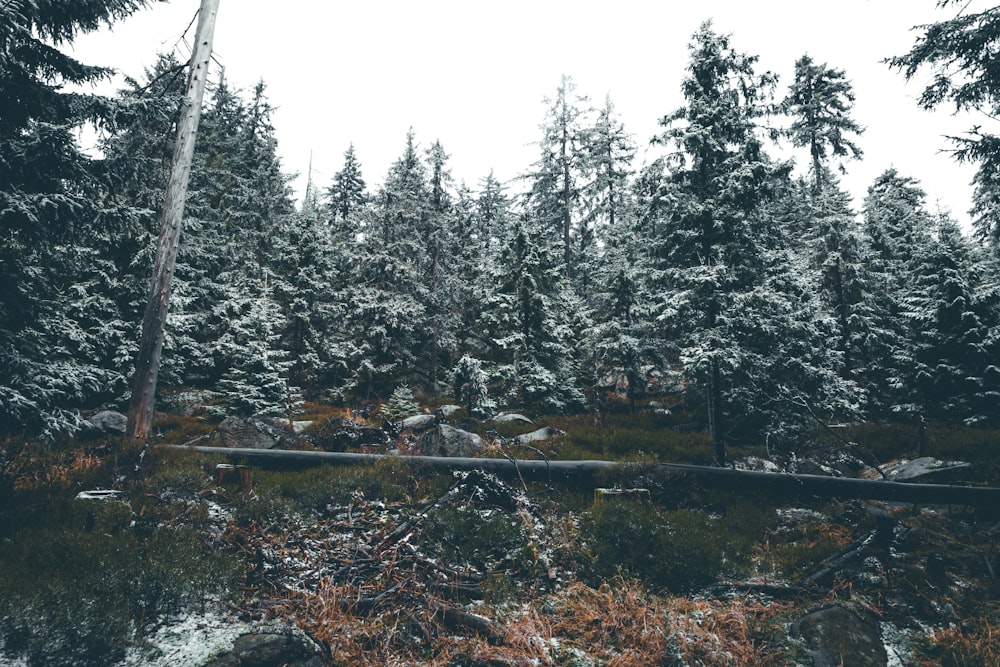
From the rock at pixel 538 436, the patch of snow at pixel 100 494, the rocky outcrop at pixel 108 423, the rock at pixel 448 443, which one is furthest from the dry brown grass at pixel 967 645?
the rocky outcrop at pixel 108 423

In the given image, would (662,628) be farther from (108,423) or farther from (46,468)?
(108,423)

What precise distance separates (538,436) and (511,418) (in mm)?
3309

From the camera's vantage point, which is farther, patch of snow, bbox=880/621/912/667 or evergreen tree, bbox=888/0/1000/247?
evergreen tree, bbox=888/0/1000/247

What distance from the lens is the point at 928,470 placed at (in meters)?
10.6

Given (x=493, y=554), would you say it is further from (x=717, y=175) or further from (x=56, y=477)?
(x=717, y=175)

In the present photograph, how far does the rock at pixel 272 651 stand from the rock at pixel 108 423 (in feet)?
43.3

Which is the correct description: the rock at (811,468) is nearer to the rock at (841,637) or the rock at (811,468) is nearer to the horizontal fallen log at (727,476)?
the horizontal fallen log at (727,476)

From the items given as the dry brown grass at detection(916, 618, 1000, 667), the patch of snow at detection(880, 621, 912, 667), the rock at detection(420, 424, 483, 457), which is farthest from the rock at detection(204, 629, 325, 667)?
the rock at detection(420, 424, 483, 457)

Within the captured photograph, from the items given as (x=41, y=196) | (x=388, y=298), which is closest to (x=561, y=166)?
(x=388, y=298)

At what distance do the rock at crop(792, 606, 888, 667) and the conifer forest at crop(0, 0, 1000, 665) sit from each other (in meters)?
0.25

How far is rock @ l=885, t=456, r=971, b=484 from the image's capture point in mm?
9672

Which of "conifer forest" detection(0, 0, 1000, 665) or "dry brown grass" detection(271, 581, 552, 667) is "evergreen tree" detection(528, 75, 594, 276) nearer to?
"conifer forest" detection(0, 0, 1000, 665)

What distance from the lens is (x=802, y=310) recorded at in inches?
572

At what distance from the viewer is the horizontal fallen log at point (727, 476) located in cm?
778
